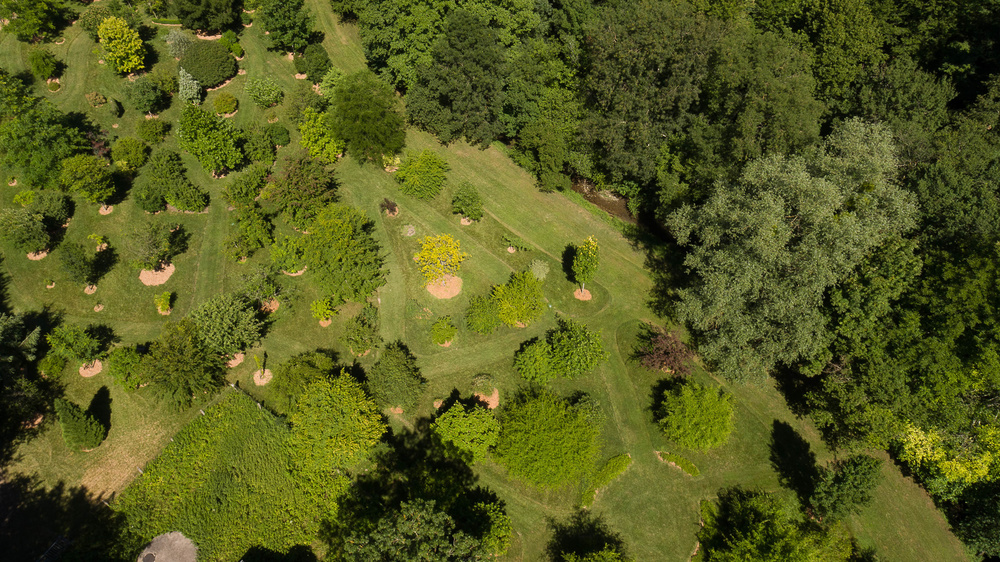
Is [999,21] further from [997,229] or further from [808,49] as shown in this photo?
[997,229]

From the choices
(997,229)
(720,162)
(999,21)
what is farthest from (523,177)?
(999,21)

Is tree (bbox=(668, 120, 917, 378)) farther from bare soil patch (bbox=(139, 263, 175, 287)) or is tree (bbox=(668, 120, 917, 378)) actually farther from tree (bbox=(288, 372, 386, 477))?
bare soil patch (bbox=(139, 263, 175, 287))

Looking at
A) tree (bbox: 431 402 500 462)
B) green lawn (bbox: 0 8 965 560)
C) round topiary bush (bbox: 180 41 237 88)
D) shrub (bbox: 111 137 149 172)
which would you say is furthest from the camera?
round topiary bush (bbox: 180 41 237 88)

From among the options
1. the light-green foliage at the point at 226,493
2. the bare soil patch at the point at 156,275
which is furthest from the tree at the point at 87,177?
the light-green foliage at the point at 226,493

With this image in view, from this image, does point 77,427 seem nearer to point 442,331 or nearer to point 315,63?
point 442,331

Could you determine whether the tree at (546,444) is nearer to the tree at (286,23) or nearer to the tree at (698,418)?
the tree at (698,418)

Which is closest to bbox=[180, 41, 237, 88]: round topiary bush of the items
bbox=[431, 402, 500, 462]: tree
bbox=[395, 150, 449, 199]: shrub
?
bbox=[395, 150, 449, 199]: shrub
